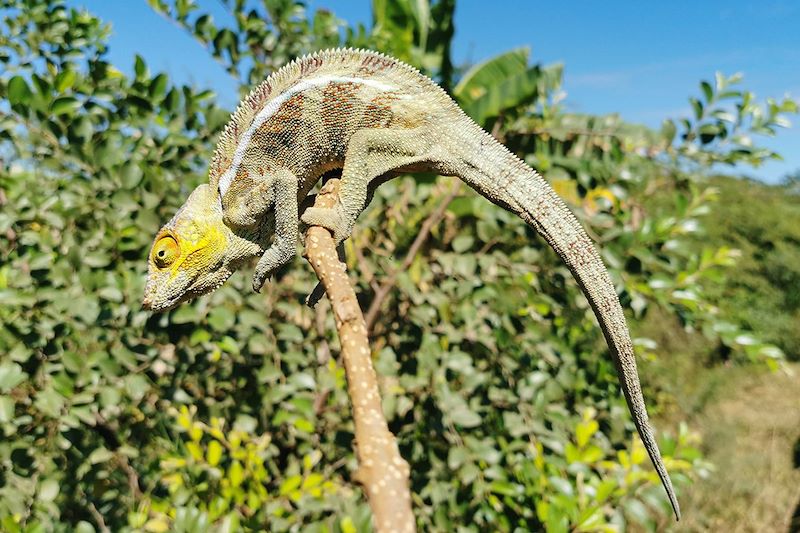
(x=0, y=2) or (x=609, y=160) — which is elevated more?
(x=0, y=2)

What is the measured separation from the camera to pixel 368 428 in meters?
0.62

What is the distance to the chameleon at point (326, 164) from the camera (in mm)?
1078

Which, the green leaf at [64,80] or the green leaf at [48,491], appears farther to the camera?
the green leaf at [64,80]

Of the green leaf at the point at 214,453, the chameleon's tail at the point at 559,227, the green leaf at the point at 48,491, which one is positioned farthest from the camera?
the green leaf at the point at 214,453

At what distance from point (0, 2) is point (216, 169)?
1654 mm

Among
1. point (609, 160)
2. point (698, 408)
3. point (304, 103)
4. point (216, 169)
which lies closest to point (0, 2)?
point (216, 169)

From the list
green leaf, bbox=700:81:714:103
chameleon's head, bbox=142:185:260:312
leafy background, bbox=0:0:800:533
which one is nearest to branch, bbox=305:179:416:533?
chameleon's head, bbox=142:185:260:312

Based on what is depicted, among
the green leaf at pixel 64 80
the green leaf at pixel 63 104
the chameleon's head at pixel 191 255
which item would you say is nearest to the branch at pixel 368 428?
the chameleon's head at pixel 191 255

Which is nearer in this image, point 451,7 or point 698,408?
point 451,7

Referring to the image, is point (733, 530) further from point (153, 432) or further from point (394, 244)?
point (153, 432)

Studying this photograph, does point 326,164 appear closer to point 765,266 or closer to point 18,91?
point 18,91

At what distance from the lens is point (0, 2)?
2.19 metres

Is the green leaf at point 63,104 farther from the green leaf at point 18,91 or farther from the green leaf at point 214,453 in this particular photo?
the green leaf at point 214,453

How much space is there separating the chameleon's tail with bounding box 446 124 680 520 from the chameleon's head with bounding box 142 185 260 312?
1.73 feet
